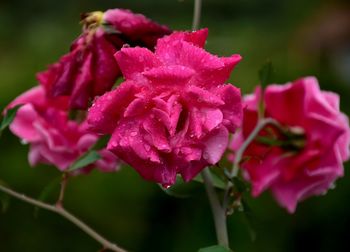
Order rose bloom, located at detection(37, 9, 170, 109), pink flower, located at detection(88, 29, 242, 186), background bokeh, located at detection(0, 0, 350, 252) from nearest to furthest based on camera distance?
pink flower, located at detection(88, 29, 242, 186) → rose bloom, located at detection(37, 9, 170, 109) → background bokeh, located at detection(0, 0, 350, 252)

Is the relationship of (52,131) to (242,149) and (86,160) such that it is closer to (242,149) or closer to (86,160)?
(86,160)

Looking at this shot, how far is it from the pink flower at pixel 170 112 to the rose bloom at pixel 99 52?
9 centimetres

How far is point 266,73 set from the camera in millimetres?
802

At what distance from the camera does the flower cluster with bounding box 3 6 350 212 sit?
0.57 meters

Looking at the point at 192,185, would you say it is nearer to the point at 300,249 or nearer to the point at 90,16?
the point at 90,16

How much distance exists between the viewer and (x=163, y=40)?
0.60 m

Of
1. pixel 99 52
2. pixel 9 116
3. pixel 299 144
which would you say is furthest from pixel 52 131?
pixel 299 144

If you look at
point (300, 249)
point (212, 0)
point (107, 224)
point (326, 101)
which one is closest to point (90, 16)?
point (326, 101)

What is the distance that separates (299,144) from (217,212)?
0.61ft

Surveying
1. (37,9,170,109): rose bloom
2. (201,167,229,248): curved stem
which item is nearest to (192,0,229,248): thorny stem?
(201,167,229,248): curved stem

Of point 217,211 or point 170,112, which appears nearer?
point 170,112

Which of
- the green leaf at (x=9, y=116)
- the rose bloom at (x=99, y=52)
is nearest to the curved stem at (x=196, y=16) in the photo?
the rose bloom at (x=99, y=52)

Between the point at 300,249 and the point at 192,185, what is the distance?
1300 millimetres

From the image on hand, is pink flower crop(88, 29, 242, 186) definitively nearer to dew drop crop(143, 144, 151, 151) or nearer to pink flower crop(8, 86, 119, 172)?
dew drop crop(143, 144, 151, 151)
